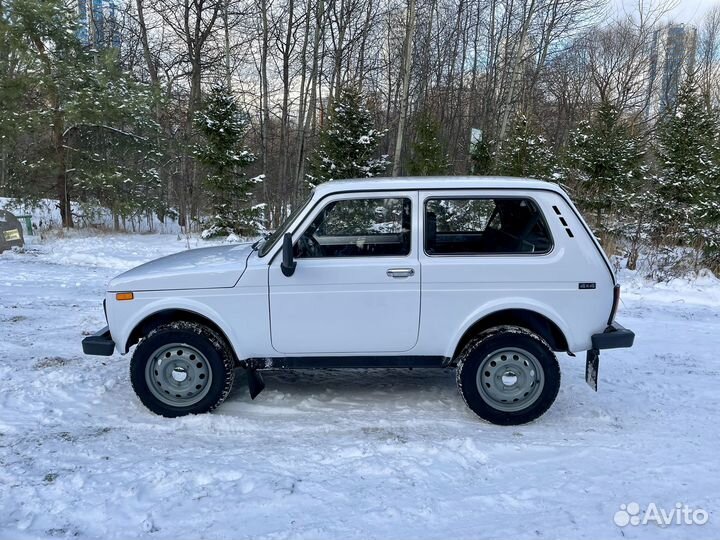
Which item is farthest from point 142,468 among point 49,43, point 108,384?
point 49,43

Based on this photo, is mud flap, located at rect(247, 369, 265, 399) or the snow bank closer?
mud flap, located at rect(247, 369, 265, 399)

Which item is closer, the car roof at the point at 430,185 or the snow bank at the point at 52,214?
the car roof at the point at 430,185

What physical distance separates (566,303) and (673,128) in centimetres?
1306

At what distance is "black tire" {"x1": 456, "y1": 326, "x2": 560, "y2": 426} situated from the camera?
401 cm

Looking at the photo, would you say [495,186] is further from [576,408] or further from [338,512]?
[338,512]

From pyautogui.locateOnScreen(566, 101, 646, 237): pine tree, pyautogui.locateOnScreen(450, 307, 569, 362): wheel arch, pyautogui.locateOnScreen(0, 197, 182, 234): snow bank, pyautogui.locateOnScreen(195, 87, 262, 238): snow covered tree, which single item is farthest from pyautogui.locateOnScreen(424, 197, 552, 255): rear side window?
pyautogui.locateOnScreen(0, 197, 182, 234): snow bank

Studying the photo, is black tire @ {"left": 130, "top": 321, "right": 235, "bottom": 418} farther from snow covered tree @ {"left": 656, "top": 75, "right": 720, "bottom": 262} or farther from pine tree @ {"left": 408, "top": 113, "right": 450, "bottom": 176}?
pine tree @ {"left": 408, "top": 113, "right": 450, "bottom": 176}

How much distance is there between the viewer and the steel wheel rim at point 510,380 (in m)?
4.06

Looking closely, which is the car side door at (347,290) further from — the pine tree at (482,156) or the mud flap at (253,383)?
the pine tree at (482,156)

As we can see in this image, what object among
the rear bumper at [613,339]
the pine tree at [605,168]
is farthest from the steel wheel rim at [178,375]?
the pine tree at [605,168]

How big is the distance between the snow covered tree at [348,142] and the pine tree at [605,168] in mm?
6012

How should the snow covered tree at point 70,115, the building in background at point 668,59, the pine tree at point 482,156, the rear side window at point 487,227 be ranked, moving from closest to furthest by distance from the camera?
the rear side window at point 487,227, the snow covered tree at point 70,115, the pine tree at point 482,156, the building in background at point 668,59

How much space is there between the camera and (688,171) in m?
13.8

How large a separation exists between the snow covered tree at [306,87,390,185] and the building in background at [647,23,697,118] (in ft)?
80.4
